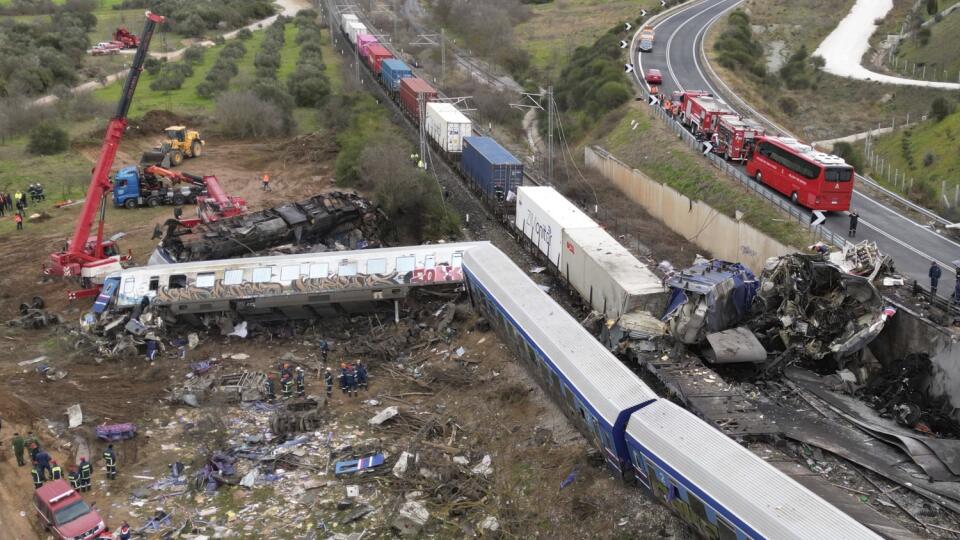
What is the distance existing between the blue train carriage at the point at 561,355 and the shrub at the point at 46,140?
3808 cm

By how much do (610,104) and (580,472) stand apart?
39.3m

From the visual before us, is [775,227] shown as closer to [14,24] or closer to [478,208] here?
[478,208]

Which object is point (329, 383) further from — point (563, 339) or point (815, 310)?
point (815, 310)

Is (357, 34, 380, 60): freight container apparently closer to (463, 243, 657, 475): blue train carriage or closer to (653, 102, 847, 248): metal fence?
(653, 102, 847, 248): metal fence

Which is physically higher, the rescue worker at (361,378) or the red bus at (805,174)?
the red bus at (805,174)

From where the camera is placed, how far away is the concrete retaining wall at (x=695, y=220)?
32375 millimetres

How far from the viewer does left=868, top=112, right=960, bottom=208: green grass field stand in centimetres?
4122

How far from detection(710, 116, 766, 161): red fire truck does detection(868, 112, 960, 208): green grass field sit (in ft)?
26.2

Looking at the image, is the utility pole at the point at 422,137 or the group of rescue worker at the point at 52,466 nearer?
the group of rescue worker at the point at 52,466

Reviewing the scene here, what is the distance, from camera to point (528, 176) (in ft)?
143

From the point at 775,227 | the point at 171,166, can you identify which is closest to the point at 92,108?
the point at 171,166

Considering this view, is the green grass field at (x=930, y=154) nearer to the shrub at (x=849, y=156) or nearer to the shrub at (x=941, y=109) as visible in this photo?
the shrub at (x=941, y=109)

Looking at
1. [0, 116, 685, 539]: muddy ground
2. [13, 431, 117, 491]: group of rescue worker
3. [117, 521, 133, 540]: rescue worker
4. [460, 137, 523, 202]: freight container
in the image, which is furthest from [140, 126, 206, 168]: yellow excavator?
[117, 521, 133, 540]: rescue worker

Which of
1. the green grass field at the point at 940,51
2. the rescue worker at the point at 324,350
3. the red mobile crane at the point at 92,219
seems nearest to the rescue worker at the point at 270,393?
the rescue worker at the point at 324,350
